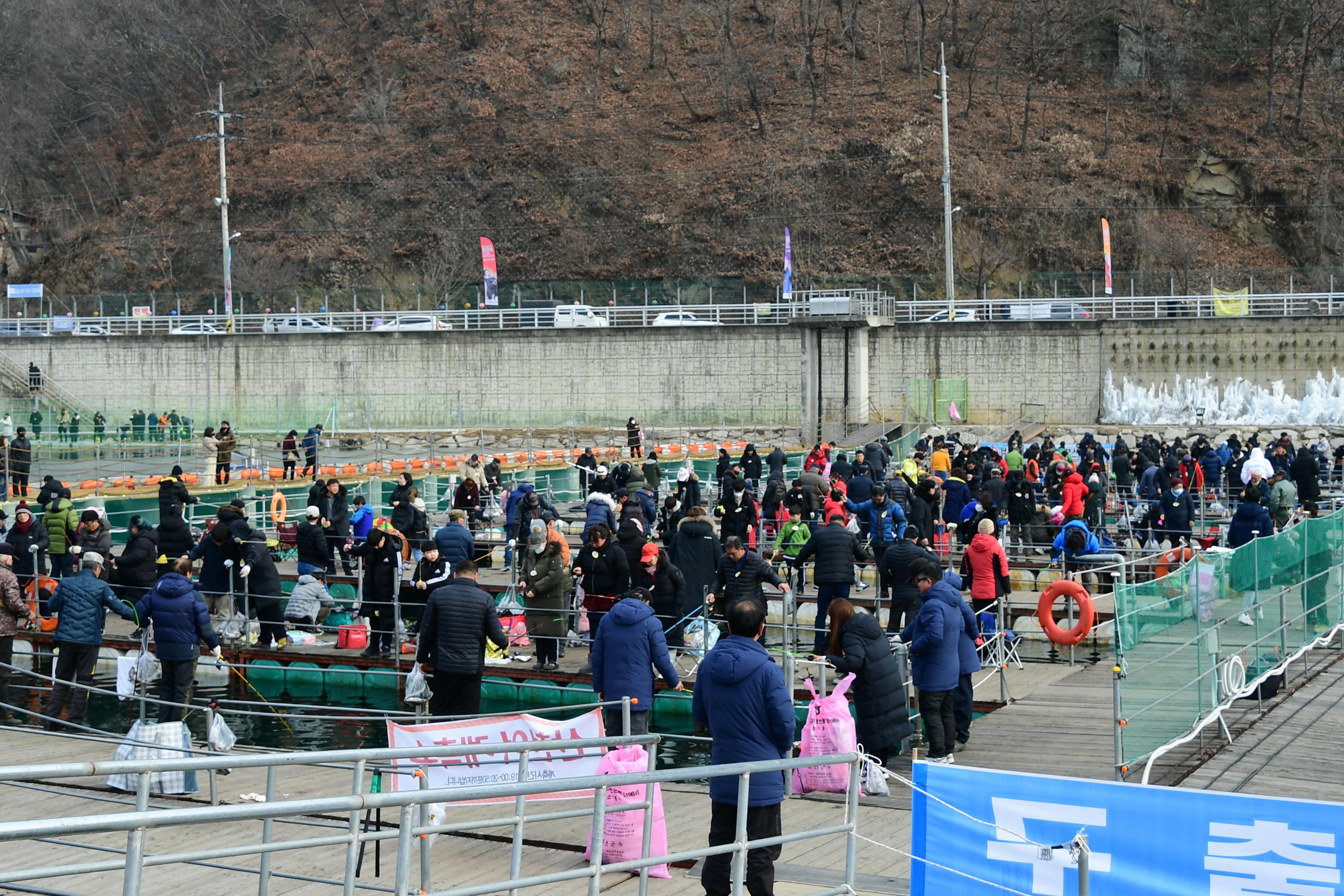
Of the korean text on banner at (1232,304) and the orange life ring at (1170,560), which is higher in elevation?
the korean text on banner at (1232,304)

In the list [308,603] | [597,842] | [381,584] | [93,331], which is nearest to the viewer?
[597,842]

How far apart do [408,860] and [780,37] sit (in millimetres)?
75371

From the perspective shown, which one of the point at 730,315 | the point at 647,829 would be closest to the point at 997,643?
the point at 647,829

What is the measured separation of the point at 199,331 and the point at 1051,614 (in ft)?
143

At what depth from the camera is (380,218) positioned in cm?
7131

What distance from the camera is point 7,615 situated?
14.0m

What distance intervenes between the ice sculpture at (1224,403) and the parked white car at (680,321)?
1268 centimetres

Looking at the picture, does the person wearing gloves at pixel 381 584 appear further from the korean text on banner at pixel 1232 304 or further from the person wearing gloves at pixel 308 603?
the korean text on banner at pixel 1232 304

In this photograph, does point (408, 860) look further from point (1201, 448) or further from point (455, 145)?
point (455, 145)

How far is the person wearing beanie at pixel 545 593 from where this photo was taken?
51.2 ft

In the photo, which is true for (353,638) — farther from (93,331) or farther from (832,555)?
(93,331)

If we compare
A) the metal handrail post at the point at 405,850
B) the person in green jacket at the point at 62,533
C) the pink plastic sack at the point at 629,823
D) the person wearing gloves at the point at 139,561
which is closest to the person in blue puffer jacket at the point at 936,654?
the pink plastic sack at the point at 629,823

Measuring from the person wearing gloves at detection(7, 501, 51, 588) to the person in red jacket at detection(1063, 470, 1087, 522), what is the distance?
45.9 feet

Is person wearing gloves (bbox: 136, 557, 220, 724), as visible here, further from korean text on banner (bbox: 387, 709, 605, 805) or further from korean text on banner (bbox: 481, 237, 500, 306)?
korean text on banner (bbox: 481, 237, 500, 306)
